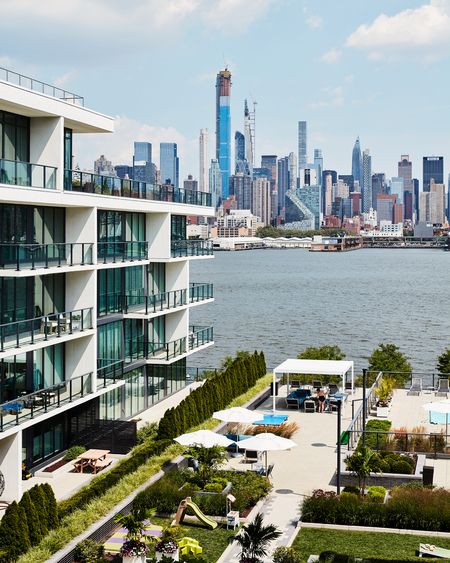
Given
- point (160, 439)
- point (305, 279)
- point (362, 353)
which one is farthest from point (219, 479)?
point (305, 279)

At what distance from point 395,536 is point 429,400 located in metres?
16.9

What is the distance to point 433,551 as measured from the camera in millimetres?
15117

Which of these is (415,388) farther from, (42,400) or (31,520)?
(31,520)

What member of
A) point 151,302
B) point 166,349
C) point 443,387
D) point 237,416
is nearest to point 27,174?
point 237,416

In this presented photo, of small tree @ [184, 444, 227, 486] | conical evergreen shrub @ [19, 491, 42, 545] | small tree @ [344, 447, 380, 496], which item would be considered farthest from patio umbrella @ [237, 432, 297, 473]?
conical evergreen shrub @ [19, 491, 42, 545]

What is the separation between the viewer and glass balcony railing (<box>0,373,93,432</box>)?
819 inches

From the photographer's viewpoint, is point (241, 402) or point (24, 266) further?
point (241, 402)

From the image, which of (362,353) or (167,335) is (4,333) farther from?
(362,353)

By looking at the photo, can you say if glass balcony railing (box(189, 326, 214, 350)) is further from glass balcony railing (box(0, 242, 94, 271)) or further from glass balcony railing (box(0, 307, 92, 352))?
glass balcony railing (box(0, 242, 94, 271))

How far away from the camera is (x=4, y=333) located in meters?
21.2

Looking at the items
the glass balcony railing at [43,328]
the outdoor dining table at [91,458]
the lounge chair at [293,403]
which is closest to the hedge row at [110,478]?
the outdoor dining table at [91,458]

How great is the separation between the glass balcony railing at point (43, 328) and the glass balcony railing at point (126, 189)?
4365mm

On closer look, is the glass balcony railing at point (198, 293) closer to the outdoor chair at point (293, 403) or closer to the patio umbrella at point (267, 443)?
the outdoor chair at point (293, 403)

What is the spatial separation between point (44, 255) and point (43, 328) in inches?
96.6
